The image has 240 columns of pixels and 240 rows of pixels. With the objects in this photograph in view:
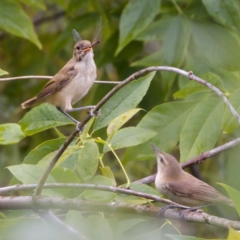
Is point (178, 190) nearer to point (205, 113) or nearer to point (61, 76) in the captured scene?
point (205, 113)

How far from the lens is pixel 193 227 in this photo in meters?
5.80

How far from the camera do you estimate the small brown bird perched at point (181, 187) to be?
10.4ft

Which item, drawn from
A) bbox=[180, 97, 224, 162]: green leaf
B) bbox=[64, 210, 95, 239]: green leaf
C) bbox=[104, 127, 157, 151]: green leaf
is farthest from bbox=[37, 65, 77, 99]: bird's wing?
bbox=[64, 210, 95, 239]: green leaf

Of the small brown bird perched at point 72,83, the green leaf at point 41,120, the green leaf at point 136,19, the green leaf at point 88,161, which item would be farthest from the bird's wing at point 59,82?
the green leaf at point 88,161

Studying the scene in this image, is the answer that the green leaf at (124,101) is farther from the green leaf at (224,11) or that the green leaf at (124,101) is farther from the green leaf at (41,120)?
the green leaf at (224,11)

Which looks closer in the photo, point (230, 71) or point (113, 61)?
point (230, 71)

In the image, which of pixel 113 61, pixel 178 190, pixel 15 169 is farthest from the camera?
pixel 113 61

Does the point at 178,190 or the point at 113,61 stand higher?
the point at 113,61

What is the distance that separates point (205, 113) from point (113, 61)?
6.39 feet

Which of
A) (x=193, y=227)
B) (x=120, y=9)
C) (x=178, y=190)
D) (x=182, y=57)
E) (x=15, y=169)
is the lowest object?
(x=193, y=227)

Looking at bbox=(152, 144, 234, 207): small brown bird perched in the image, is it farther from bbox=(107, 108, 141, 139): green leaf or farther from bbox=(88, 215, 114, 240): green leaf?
bbox=(88, 215, 114, 240): green leaf

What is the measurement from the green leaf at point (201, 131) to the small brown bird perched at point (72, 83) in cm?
102

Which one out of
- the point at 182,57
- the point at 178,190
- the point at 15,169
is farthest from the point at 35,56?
the point at 15,169

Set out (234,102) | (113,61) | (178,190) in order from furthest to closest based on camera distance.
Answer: (113,61) < (178,190) < (234,102)
